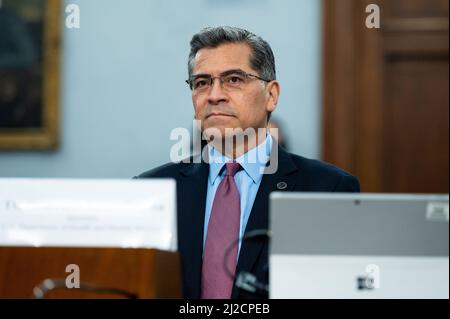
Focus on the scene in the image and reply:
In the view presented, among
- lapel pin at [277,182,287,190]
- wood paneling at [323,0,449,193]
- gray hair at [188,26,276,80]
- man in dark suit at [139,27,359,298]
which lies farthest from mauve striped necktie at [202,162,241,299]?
wood paneling at [323,0,449,193]

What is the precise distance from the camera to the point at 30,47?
4.71m

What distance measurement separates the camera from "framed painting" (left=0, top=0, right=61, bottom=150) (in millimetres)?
4676

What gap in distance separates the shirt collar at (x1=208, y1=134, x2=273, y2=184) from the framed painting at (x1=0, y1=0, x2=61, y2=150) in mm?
2437

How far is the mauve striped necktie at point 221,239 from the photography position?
6.62ft

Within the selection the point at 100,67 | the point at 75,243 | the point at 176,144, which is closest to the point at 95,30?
the point at 100,67

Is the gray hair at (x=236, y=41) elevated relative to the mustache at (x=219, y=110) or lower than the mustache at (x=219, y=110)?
elevated

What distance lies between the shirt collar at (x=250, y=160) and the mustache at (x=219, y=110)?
0.33ft

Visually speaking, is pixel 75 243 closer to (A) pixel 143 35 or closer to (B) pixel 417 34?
(A) pixel 143 35

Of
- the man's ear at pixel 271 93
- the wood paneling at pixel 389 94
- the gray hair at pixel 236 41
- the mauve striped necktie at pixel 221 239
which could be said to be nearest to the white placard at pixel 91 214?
the mauve striped necktie at pixel 221 239

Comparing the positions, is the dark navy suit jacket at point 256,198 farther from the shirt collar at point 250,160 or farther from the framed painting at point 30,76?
the framed painting at point 30,76

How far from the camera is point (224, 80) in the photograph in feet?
8.05

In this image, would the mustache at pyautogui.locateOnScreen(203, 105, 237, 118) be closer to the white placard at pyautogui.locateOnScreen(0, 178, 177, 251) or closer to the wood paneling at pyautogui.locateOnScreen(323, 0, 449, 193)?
the white placard at pyautogui.locateOnScreen(0, 178, 177, 251)

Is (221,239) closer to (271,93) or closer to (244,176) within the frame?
(244,176)

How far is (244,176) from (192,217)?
0.60 ft
